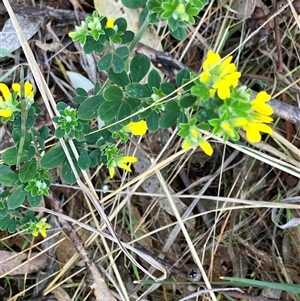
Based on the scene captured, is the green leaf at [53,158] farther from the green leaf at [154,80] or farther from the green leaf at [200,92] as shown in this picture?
the green leaf at [200,92]

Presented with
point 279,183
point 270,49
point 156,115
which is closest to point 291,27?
point 270,49

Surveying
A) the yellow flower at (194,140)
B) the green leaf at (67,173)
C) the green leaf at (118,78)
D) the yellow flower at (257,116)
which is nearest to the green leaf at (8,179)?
the green leaf at (67,173)

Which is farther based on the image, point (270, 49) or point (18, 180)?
point (270, 49)

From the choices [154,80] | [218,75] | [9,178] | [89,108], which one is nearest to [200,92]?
[218,75]

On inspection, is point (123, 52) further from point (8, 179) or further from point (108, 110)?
point (8, 179)

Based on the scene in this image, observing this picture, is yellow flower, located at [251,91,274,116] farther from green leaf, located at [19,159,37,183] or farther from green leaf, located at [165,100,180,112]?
green leaf, located at [19,159,37,183]

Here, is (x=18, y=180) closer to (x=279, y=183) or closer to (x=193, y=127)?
(x=193, y=127)

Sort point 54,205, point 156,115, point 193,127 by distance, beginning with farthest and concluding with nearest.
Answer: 1. point 54,205
2. point 156,115
3. point 193,127

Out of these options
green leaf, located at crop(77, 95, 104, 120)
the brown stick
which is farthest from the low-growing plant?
the brown stick
